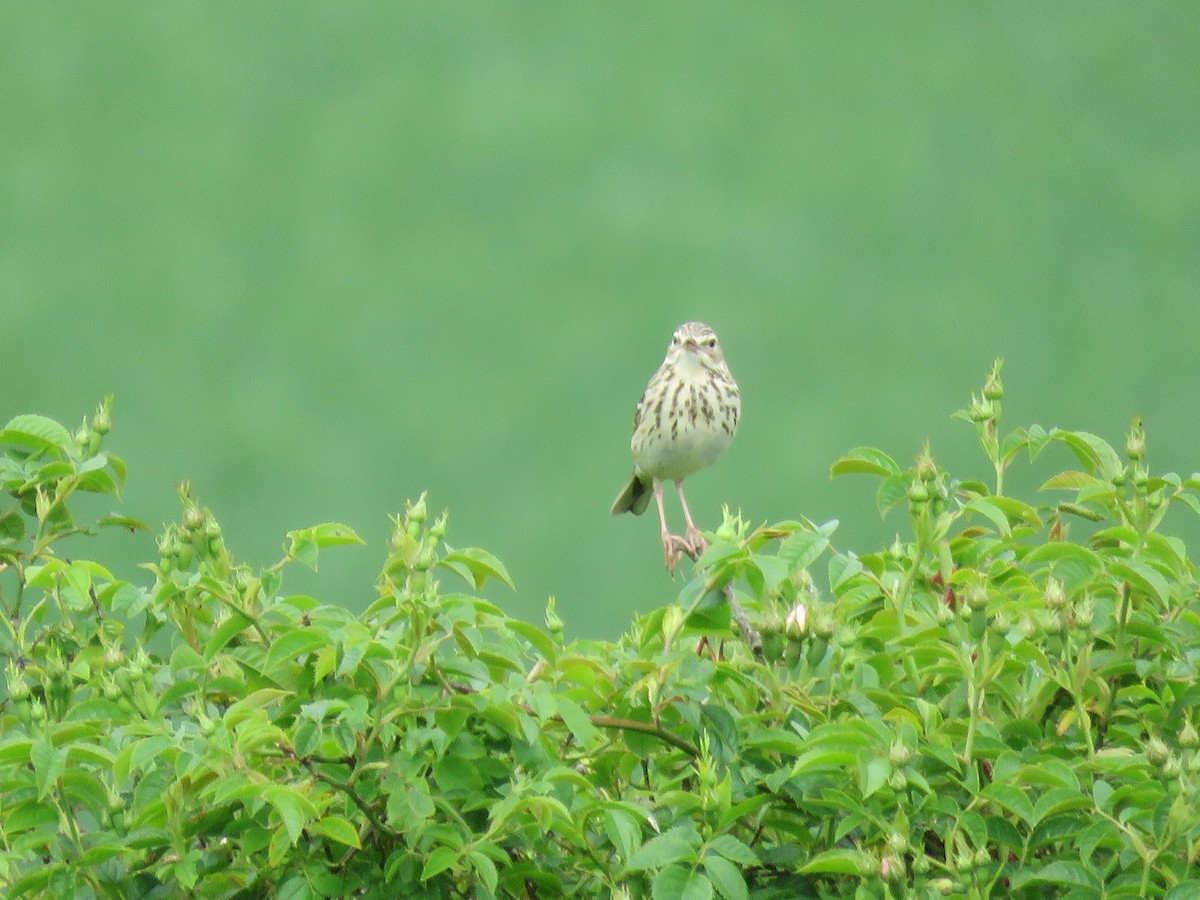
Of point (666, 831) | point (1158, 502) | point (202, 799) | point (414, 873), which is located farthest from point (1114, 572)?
point (202, 799)

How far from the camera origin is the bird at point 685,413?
16.9 ft

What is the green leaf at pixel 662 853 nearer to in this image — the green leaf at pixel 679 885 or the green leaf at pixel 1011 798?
the green leaf at pixel 679 885

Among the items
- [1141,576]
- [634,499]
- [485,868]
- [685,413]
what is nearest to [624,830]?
[485,868]

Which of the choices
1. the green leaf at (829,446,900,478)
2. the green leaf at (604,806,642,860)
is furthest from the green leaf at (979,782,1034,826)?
the green leaf at (829,446,900,478)

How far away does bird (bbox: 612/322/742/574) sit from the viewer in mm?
5145

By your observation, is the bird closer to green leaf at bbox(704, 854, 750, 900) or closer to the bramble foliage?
the bramble foliage

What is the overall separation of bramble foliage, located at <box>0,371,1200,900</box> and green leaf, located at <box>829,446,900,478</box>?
0.03 metres

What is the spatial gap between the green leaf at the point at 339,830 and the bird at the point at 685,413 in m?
3.10

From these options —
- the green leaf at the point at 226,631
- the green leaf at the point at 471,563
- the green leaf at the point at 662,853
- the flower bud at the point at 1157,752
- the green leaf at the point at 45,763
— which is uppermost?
the green leaf at the point at 471,563

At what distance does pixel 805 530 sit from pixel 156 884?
94 cm

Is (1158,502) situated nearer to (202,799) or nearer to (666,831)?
(666,831)

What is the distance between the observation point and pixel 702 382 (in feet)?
17.4

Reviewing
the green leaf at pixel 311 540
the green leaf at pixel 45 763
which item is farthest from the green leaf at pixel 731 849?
the green leaf at pixel 45 763

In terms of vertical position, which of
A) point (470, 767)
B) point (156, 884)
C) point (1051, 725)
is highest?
point (1051, 725)
